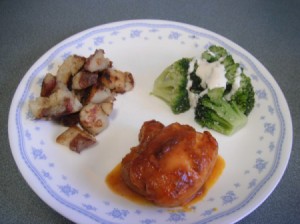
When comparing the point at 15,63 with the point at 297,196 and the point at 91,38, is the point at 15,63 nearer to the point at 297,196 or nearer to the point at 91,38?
the point at 91,38

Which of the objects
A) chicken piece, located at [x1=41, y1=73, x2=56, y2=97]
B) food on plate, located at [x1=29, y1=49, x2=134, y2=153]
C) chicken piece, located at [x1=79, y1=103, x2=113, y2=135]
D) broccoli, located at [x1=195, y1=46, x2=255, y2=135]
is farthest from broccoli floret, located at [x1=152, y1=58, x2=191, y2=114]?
chicken piece, located at [x1=41, y1=73, x2=56, y2=97]

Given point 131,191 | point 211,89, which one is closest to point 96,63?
point 211,89

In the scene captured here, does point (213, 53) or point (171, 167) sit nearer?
point (171, 167)

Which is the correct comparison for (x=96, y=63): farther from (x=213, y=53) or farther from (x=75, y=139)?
(x=213, y=53)

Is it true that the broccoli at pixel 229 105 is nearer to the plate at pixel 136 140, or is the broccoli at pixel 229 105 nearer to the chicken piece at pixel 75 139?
the plate at pixel 136 140

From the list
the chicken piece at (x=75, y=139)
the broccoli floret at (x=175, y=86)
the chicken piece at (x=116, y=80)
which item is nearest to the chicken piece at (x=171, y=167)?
the chicken piece at (x=75, y=139)

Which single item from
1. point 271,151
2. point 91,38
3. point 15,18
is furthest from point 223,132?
point 15,18
